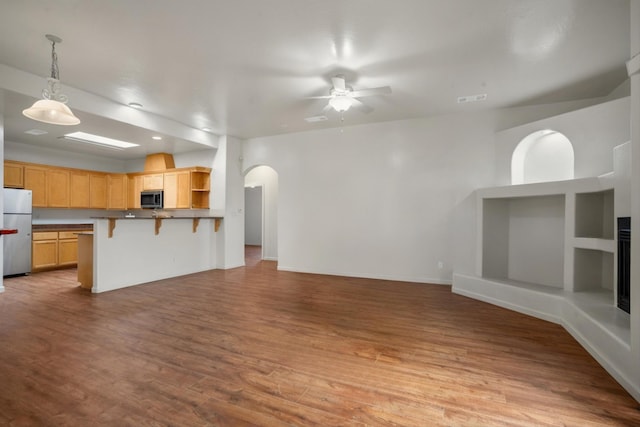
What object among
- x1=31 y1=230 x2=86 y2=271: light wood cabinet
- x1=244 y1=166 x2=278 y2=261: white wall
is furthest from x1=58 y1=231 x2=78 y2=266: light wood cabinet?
x1=244 y1=166 x2=278 y2=261: white wall

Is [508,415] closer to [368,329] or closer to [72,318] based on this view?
[368,329]

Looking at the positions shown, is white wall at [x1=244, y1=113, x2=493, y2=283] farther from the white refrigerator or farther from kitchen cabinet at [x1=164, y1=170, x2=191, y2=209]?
the white refrigerator

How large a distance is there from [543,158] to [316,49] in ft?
12.4

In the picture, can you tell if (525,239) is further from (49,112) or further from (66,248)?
(66,248)

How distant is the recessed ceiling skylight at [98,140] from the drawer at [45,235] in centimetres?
203

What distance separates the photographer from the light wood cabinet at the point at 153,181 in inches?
283

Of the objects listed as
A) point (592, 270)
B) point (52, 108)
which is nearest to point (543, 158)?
point (592, 270)

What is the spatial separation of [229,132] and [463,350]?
5731 millimetres

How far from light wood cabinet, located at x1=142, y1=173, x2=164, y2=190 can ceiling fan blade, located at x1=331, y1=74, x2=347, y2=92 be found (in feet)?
17.6

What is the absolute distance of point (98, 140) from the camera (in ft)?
21.1

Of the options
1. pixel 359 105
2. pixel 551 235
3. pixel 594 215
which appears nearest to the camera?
pixel 594 215

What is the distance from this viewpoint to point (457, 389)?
6.74 ft

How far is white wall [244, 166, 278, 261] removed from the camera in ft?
27.7

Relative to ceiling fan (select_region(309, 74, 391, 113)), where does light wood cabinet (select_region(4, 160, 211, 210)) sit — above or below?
below
